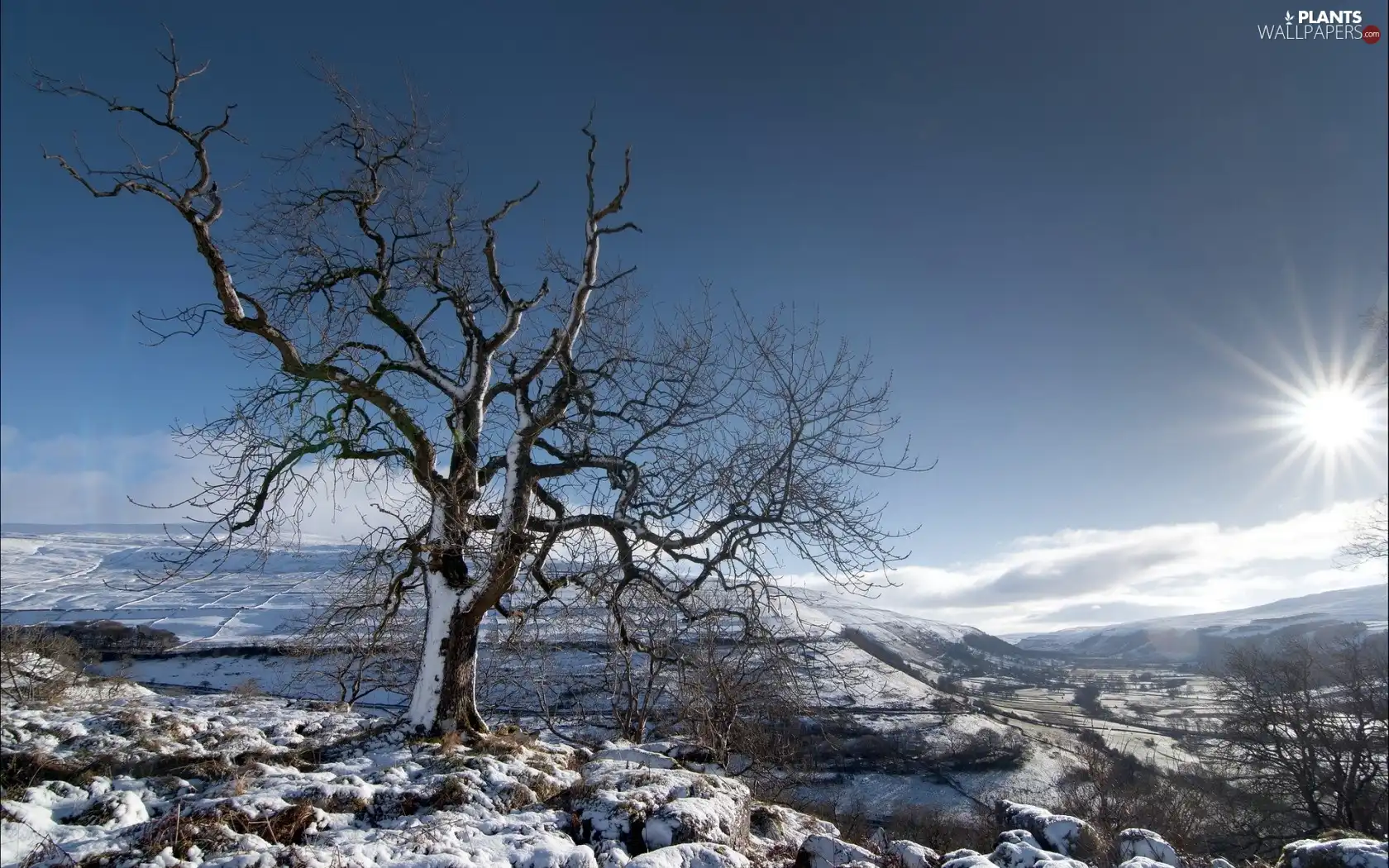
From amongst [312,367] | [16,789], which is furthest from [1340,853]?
[312,367]

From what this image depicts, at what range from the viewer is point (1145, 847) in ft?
23.9

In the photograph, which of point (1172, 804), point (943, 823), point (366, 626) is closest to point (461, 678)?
point (366, 626)

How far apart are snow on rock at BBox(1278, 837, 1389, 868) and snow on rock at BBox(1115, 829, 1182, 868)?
103cm

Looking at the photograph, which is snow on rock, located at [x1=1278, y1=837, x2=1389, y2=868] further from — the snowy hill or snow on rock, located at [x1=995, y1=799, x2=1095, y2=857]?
the snowy hill

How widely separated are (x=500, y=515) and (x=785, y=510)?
13.1ft

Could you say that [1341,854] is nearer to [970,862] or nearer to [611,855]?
[970,862]

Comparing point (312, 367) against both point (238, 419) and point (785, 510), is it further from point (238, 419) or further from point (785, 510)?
point (785, 510)

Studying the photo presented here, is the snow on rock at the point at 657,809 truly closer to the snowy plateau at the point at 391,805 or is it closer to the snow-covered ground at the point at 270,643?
the snowy plateau at the point at 391,805

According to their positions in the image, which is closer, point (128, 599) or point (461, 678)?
point (461, 678)

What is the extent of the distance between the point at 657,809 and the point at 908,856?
8.01 feet

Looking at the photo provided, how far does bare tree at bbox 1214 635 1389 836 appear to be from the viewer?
74.7 ft

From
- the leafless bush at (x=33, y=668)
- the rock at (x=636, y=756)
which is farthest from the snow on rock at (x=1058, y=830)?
the leafless bush at (x=33, y=668)

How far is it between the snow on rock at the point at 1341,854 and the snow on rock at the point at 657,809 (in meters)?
5.42

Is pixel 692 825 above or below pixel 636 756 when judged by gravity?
above
